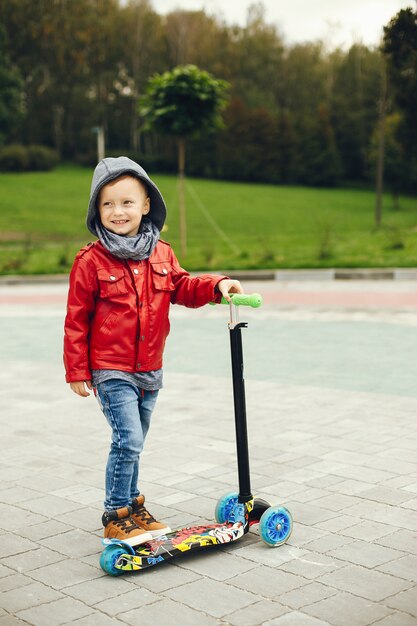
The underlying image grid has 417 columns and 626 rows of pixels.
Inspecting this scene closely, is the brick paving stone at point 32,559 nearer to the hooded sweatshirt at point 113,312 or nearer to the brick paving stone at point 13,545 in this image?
the brick paving stone at point 13,545

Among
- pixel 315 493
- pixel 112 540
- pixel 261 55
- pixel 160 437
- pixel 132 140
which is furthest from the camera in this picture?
pixel 261 55

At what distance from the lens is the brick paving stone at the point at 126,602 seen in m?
3.25

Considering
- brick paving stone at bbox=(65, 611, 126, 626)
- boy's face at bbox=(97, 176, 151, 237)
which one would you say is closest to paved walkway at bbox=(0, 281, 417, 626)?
brick paving stone at bbox=(65, 611, 126, 626)

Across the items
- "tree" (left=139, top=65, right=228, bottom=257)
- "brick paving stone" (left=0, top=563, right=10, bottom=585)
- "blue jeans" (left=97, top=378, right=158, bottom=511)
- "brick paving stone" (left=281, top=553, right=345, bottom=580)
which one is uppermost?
"tree" (left=139, top=65, right=228, bottom=257)

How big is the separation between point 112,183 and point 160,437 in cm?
247

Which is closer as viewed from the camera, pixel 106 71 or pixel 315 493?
pixel 315 493

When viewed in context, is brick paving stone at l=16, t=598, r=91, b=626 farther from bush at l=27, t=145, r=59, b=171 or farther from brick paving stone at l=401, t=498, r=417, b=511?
bush at l=27, t=145, r=59, b=171

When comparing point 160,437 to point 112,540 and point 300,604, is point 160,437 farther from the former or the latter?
point 300,604

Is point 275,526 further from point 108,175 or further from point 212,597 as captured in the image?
point 108,175

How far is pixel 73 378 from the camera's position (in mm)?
3691

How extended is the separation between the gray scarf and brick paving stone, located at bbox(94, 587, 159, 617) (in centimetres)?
133

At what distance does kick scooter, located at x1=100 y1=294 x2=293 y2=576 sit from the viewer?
361 centimetres

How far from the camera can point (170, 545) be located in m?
3.70

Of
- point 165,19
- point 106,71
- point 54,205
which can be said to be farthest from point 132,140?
point 54,205
